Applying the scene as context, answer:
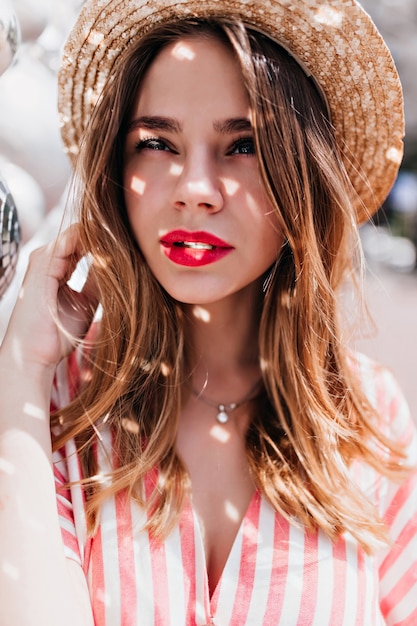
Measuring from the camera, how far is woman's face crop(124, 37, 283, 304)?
4.44ft

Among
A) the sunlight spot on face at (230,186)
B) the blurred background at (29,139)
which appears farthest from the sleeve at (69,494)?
the sunlight spot on face at (230,186)

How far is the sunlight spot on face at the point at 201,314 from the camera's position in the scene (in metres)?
1.68

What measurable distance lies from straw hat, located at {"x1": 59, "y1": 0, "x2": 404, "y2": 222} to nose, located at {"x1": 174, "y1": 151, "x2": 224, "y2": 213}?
1.02ft

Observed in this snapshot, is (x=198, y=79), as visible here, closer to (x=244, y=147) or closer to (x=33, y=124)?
(x=244, y=147)

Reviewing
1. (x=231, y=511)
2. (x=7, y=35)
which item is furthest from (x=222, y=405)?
(x=7, y=35)

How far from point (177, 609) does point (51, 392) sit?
0.53 m

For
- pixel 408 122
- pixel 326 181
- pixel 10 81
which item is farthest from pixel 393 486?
pixel 408 122

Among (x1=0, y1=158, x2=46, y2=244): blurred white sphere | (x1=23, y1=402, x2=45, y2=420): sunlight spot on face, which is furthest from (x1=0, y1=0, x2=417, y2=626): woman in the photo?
(x1=0, y1=158, x2=46, y2=244): blurred white sphere

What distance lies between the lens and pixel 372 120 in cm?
156

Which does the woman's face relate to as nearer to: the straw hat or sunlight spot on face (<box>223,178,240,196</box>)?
sunlight spot on face (<box>223,178,240,196</box>)

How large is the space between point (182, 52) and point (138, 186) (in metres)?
0.28

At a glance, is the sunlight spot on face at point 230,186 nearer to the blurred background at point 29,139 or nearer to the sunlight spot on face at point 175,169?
the sunlight spot on face at point 175,169

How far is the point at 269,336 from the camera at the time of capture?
5.54 ft

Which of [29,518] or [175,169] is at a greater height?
[175,169]
